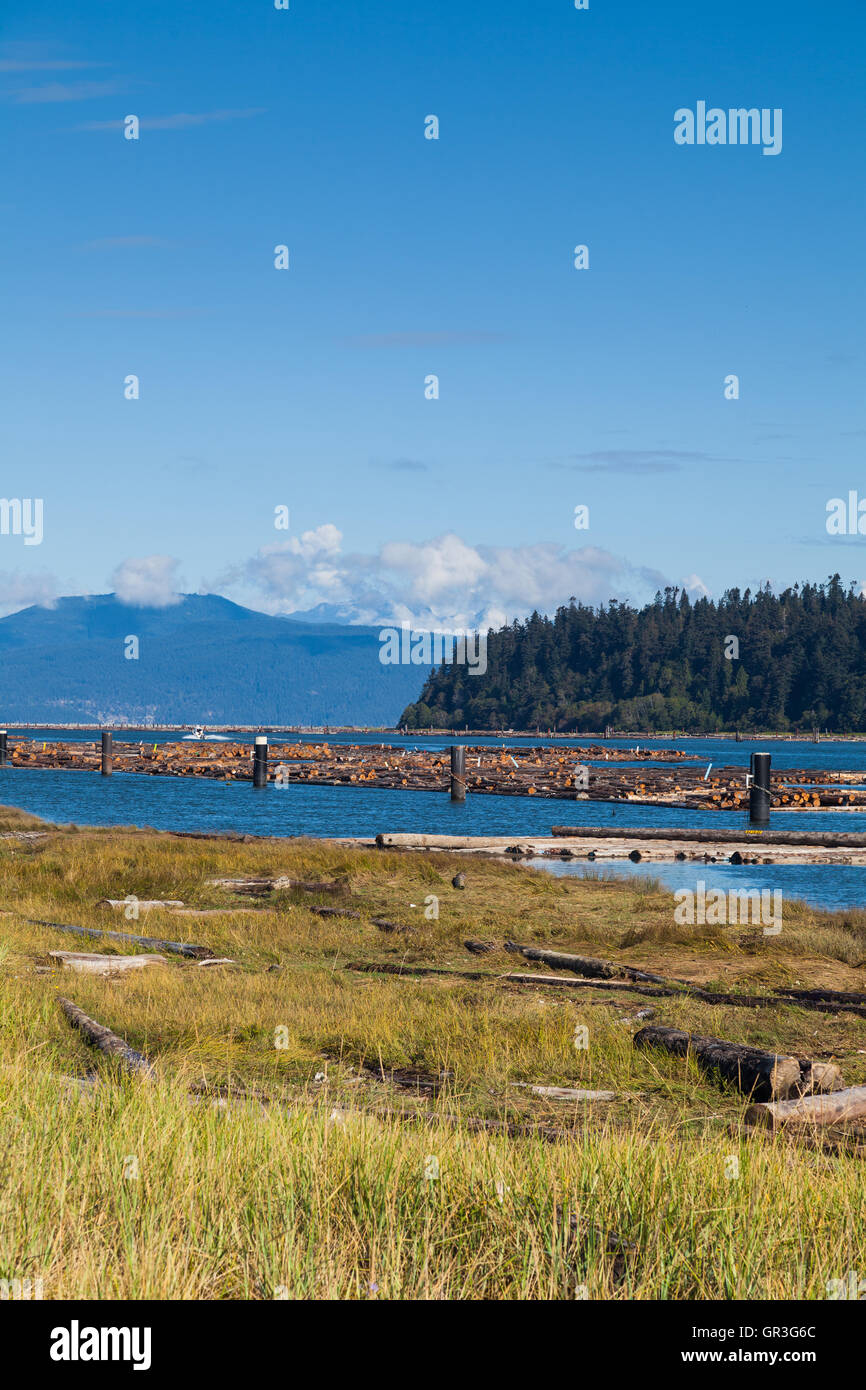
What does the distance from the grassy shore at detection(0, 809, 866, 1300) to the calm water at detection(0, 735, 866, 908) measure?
12.8 metres

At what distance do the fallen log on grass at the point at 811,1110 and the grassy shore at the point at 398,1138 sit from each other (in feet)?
0.64

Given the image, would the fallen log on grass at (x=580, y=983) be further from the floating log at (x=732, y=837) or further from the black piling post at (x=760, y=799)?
the black piling post at (x=760, y=799)

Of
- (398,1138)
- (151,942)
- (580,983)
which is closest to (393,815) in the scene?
(151,942)

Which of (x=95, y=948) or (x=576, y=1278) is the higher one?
(x=576, y=1278)

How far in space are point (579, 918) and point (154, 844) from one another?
46.4 feet

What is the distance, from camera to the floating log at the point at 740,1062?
29.6 feet

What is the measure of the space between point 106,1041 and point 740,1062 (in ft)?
17.0

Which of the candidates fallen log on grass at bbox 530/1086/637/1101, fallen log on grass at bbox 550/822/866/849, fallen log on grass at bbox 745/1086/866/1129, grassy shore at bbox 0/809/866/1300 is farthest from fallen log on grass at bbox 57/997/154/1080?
fallen log on grass at bbox 550/822/866/849

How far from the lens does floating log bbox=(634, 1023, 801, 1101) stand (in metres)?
9.03

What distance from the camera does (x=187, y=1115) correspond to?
6.48 metres

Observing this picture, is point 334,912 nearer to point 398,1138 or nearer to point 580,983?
point 580,983
